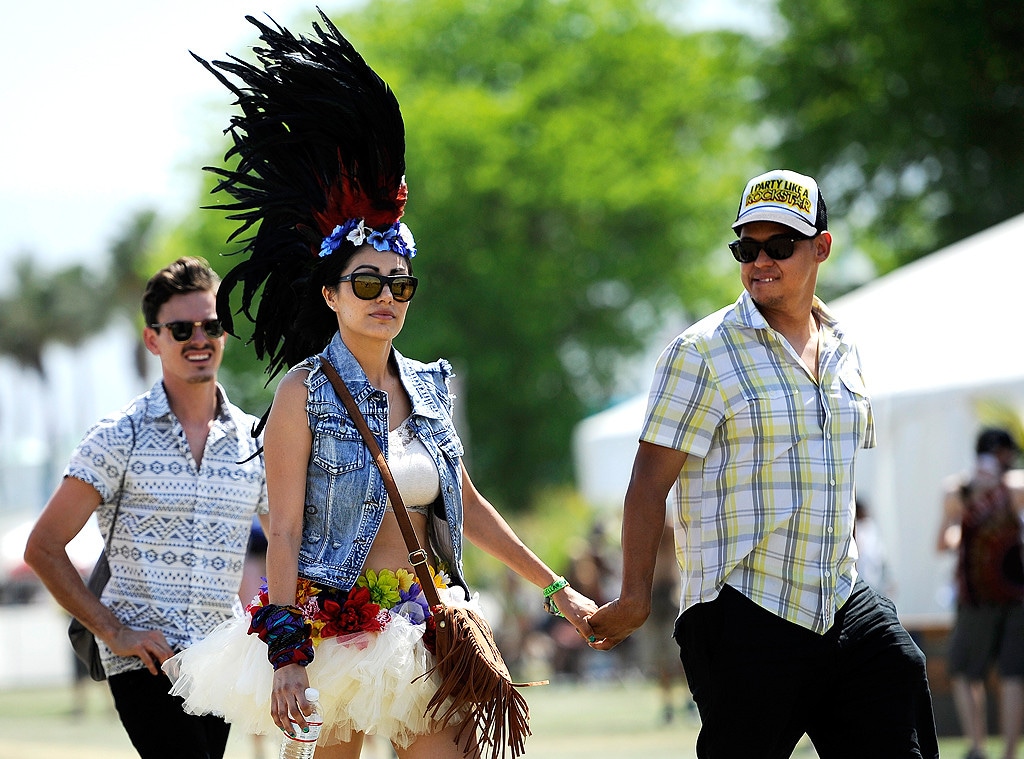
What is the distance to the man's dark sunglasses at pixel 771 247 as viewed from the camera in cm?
494

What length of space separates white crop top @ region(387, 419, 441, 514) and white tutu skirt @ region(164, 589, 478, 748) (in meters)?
0.36

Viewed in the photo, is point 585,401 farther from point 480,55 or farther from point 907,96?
point 907,96

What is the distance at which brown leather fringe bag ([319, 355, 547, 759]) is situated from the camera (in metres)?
4.54

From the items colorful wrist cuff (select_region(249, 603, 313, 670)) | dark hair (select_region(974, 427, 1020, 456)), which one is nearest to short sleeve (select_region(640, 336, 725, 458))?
colorful wrist cuff (select_region(249, 603, 313, 670))

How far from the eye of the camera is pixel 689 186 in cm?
3881

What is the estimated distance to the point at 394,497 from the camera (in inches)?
180

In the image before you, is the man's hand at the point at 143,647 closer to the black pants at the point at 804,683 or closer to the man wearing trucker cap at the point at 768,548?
the man wearing trucker cap at the point at 768,548

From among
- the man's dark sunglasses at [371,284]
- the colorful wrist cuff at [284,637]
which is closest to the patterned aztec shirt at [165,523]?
the man's dark sunglasses at [371,284]

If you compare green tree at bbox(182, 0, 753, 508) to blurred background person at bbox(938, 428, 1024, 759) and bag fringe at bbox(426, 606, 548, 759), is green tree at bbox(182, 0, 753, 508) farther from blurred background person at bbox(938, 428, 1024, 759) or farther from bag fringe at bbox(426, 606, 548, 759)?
bag fringe at bbox(426, 606, 548, 759)

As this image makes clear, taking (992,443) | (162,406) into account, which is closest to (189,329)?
(162,406)

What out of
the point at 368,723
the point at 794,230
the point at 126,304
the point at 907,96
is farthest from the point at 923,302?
the point at 126,304

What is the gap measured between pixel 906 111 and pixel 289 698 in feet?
72.9

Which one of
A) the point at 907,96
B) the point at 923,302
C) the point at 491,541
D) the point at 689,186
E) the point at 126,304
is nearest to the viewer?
the point at 491,541

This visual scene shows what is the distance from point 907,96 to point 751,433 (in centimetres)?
2144
